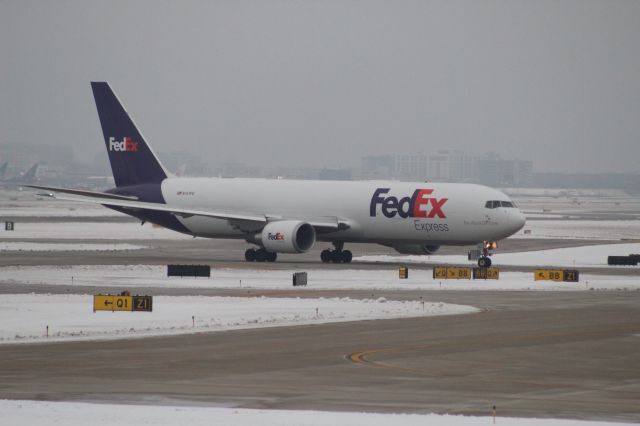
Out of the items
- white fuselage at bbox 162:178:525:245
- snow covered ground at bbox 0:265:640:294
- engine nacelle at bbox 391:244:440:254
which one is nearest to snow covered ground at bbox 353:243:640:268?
engine nacelle at bbox 391:244:440:254

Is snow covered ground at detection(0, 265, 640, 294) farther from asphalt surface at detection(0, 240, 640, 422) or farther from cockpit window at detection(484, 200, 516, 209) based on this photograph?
asphalt surface at detection(0, 240, 640, 422)

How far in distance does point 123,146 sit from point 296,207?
1274cm

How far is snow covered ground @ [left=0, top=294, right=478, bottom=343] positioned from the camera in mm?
37031

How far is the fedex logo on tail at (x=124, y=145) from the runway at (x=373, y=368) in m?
42.4

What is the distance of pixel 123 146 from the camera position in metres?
80.9

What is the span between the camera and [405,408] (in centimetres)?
2366

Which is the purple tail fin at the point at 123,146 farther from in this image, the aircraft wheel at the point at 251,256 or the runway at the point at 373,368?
the runway at the point at 373,368

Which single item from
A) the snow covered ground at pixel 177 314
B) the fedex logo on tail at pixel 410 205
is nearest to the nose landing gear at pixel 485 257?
the fedex logo on tail at pixel 410 205

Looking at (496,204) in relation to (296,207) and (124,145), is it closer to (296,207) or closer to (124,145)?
(296,207)

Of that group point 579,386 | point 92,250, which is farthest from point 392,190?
point 579,386

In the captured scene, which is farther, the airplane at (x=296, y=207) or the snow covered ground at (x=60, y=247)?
the snow covered ground at (x=60, y=247)

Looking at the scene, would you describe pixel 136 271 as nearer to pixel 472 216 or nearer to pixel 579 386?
pixel 472 216

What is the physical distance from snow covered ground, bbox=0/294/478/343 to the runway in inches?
67.3

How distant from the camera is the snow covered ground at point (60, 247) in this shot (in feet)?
270
